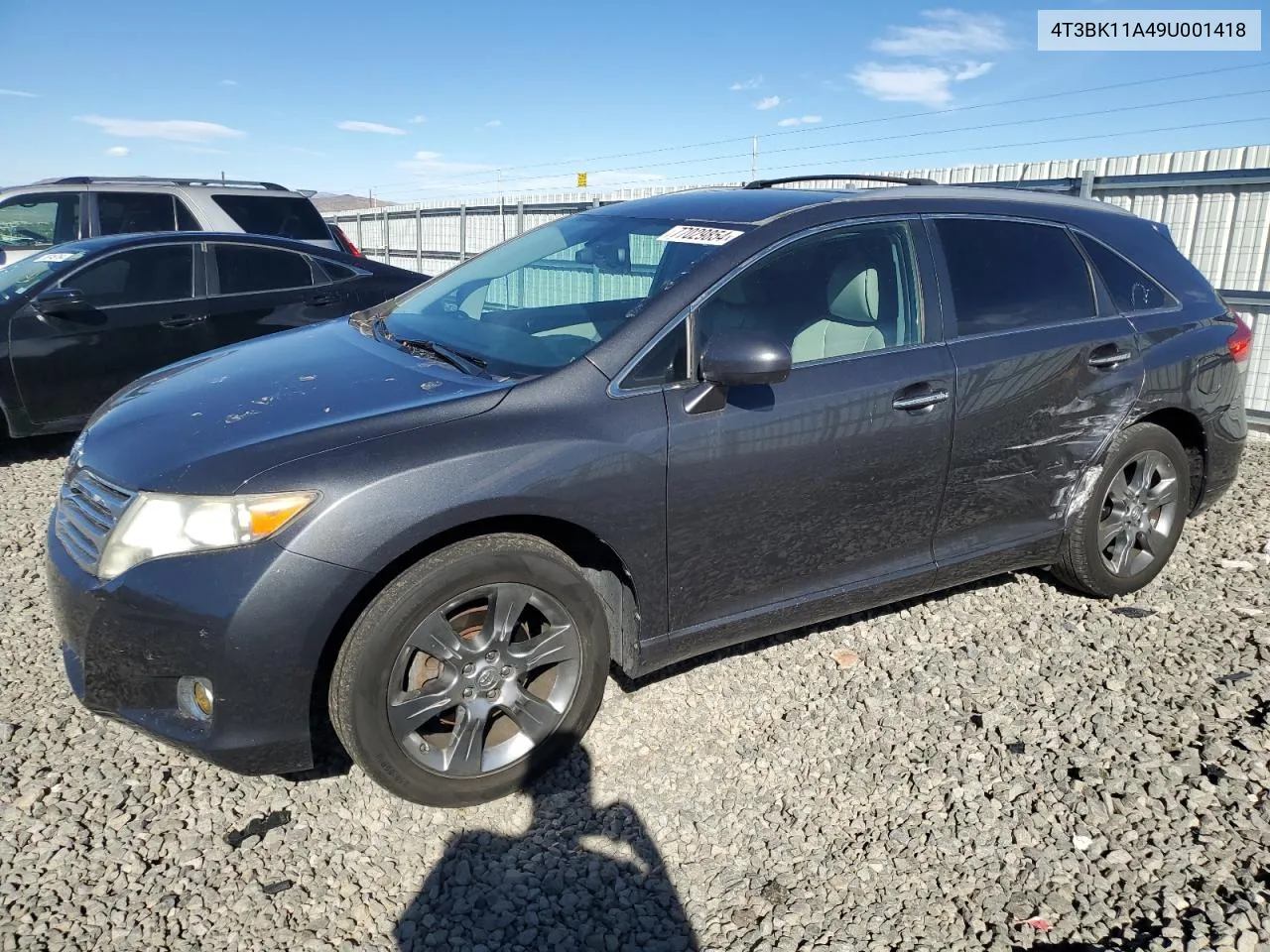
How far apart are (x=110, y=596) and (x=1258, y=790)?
3.43 meters

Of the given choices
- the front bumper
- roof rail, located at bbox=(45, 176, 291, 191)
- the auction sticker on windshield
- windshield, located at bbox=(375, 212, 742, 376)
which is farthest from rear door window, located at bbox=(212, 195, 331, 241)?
the front bumper

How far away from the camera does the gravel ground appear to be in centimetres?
237

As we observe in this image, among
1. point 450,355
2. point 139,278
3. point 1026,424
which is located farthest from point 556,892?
point 139,278

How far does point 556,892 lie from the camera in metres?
2.50

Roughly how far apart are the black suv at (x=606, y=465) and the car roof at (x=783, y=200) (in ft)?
0.09

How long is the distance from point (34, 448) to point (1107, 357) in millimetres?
6893

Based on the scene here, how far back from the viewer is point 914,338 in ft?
11.3

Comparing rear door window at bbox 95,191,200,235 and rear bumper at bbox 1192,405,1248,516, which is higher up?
rear door window at bbox 95,191,200,235

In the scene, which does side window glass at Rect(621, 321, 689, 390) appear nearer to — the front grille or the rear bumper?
the front grille

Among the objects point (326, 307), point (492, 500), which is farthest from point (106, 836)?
point (326, 307)

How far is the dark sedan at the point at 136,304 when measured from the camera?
6.04m

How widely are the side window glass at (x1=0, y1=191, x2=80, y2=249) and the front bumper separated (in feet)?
26.8

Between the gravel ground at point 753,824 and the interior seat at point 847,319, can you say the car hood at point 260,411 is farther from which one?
the interior seat at point 847,319

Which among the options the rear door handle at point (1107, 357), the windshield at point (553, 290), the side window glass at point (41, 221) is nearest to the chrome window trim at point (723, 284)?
the windshield at point (553, 290)
